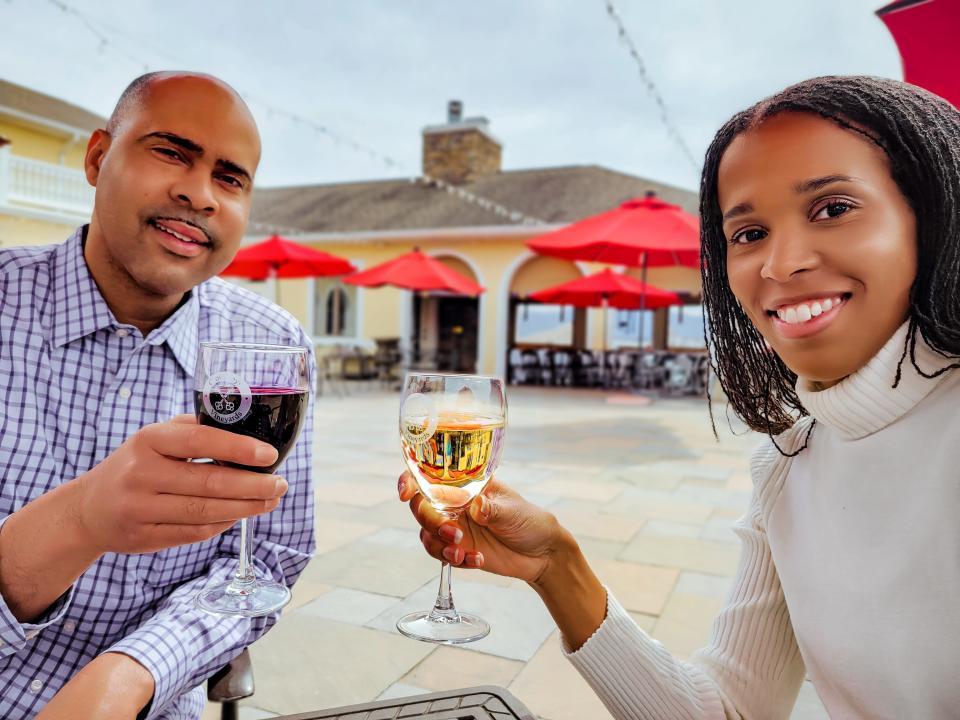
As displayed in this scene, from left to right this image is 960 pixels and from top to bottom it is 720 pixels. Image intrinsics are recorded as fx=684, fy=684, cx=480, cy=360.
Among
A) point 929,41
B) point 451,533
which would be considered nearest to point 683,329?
point 929,41

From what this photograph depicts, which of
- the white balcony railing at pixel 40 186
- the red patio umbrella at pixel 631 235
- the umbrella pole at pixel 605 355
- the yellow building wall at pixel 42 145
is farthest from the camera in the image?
the yellow building wall at pixel 42 145

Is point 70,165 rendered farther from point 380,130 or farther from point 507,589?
point 507,589

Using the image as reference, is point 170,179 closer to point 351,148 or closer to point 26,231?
point 351,148

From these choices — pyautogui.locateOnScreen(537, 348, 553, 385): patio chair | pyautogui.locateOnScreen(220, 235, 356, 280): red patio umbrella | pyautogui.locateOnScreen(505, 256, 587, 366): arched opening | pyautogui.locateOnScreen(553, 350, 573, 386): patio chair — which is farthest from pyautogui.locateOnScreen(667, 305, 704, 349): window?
pyautogui.locateOnScreen(220, 235, 356, 280): red patio umbrella

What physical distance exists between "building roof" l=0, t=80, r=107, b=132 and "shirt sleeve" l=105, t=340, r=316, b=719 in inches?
738

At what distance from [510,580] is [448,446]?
256 cm

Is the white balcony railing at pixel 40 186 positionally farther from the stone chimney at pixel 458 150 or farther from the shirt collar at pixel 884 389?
the shirt collar at pixel 884 389

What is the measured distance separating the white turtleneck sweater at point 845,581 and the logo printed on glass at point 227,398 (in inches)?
26.1

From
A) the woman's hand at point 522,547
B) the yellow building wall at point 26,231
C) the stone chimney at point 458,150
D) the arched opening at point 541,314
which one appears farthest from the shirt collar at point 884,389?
the stone chimney at point 458,150

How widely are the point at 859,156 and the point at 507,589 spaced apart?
278 centimetres

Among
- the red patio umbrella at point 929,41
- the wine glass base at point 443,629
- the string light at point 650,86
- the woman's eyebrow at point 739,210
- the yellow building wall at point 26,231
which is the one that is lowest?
the wine glass base at point 443,629

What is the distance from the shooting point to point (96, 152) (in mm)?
1509

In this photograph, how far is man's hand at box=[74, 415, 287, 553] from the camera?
75cm

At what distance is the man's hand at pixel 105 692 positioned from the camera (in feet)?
3.07
